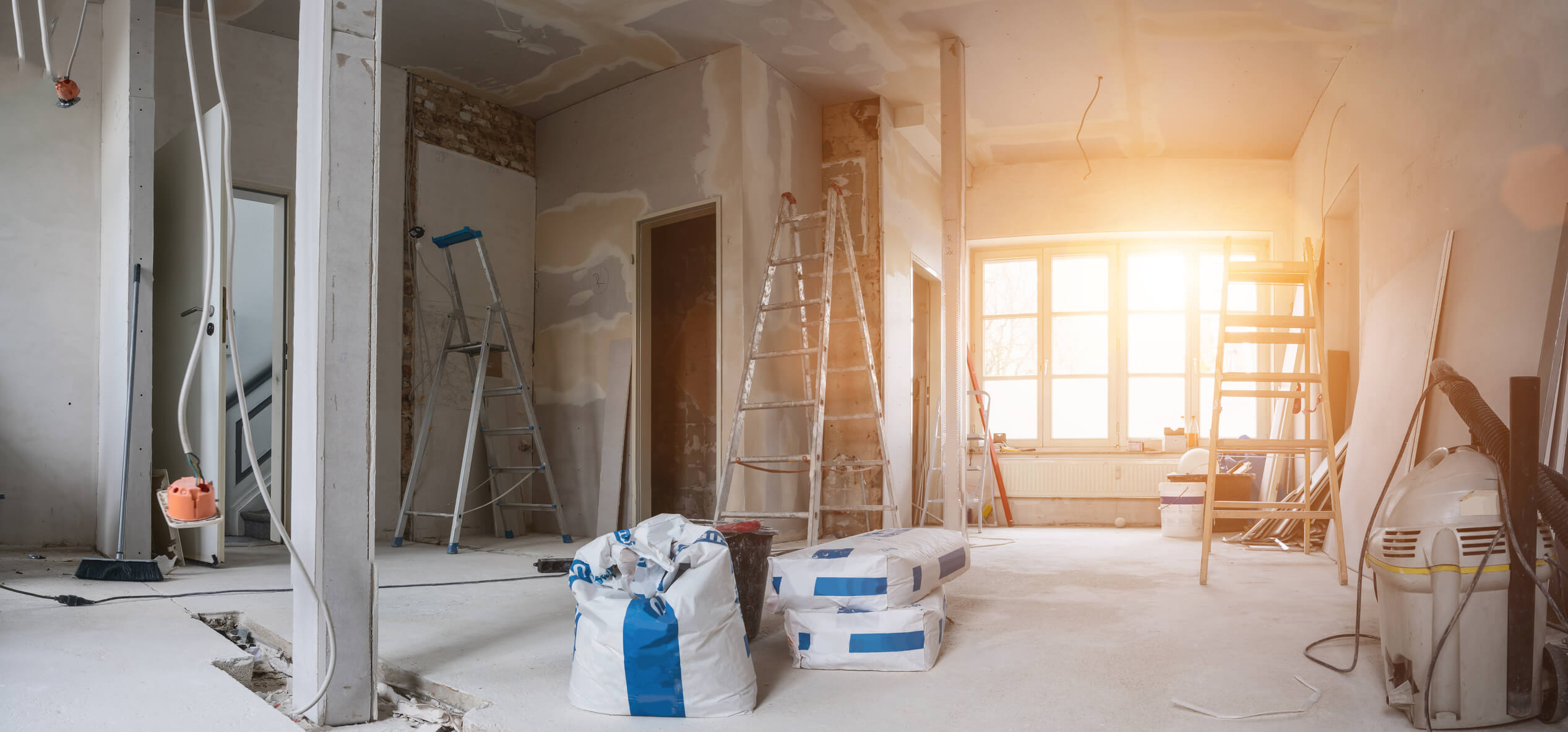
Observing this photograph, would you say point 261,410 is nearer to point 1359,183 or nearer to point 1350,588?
point 1350,588

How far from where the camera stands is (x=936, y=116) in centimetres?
637

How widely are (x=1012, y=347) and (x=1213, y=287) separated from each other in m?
1.68

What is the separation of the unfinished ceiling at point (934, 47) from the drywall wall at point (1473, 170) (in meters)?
0.64

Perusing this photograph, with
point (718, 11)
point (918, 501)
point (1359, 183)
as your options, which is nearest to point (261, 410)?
point (718, 11)

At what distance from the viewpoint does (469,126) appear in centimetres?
584

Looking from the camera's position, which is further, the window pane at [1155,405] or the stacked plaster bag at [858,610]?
the window pane at [1155,405]

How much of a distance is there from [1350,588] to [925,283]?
4.53 metres

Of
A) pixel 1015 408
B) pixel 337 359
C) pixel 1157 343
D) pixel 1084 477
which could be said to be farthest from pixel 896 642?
pixel 1157 343

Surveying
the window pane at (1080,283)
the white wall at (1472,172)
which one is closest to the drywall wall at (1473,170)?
the white wall at (1472,172)

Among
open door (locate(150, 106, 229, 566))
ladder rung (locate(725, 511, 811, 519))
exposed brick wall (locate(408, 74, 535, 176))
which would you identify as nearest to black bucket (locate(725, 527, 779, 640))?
ladder rung (locate(725, 511, 811, 519))

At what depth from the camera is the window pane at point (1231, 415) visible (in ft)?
23.4

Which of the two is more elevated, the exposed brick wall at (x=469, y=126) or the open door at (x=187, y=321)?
the exposed brick wall at (x=469, y=126)

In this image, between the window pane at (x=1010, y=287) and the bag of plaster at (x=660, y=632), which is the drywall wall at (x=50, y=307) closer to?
the bag of plaster at (x=660, y=632)

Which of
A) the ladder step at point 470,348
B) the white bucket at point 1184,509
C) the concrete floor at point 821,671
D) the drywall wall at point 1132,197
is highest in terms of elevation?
the drywall wall at point 1132,197
